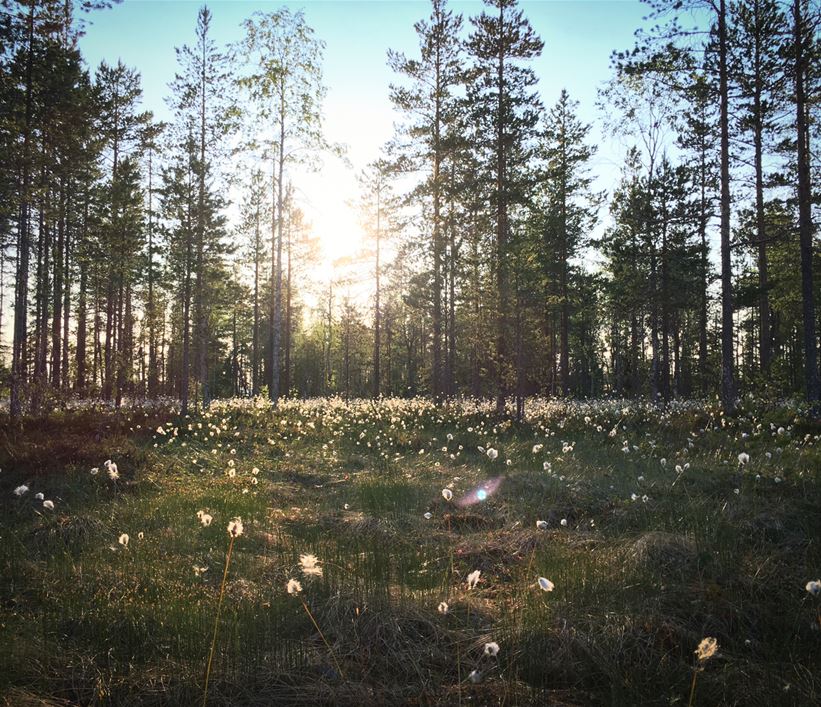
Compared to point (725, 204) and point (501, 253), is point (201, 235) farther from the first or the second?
point (725, 204)

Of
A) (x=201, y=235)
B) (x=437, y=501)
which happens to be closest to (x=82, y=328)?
(x=201, y=235)

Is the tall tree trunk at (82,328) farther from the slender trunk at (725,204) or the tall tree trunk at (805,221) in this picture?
the tall tree trunk at (805,221)

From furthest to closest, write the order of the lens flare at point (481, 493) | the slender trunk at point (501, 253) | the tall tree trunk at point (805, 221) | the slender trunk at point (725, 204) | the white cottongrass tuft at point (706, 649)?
the slender trunk at point (501, 253), the slender trunk at point (725, 204), the tall tree trunk at point (805, 221), the lens flare at point (481, 493), the white cottongrass tuft at point (706, 649)

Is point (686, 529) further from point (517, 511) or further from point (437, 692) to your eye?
point (437, 692)

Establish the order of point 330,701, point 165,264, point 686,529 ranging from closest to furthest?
point 330,701 < point 686,529 < point 165,264

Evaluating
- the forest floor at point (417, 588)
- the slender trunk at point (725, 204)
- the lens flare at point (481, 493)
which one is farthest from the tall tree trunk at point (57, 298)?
the slender trunk at point (725, 204)

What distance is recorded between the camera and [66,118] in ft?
47.0

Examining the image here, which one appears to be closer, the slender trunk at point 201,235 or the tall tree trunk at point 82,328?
the slender trunk at point 201,235

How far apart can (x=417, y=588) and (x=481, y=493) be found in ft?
10.4

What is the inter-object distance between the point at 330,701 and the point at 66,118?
18035 mm

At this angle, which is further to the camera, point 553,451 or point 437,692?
point 553,451

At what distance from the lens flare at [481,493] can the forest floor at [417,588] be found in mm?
61

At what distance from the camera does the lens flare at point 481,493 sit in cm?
645

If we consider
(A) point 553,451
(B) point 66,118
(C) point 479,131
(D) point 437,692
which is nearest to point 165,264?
(B) point 66,118
